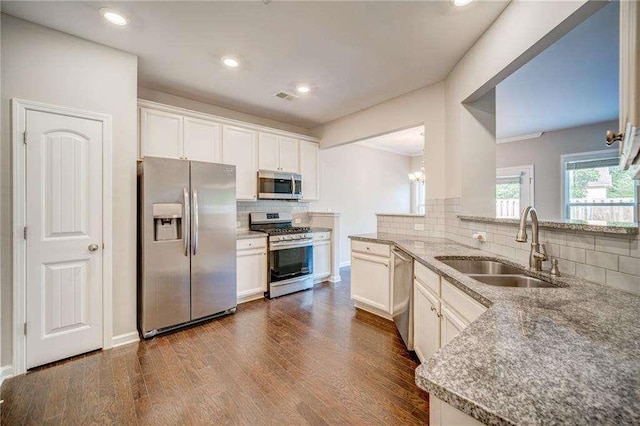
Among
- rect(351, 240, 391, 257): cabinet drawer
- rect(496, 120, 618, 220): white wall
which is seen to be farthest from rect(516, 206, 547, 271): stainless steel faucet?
rect(496, 120, 618, 220): white wall

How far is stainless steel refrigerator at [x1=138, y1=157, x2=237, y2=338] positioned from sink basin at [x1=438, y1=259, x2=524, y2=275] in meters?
2.37

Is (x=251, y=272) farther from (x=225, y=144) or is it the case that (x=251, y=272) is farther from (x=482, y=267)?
(x=482, y=267)

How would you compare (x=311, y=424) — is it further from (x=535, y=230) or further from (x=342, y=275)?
(x=342, y=275)

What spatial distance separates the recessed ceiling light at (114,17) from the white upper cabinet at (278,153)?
6.71ft

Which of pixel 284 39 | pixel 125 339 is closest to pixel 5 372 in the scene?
pixel 125 339

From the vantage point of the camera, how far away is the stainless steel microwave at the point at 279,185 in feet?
13.2

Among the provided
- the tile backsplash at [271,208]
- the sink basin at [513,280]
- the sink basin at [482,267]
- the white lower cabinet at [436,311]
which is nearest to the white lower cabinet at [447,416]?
the white lower cabinet at [436,311]

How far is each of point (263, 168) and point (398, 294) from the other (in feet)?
8.57

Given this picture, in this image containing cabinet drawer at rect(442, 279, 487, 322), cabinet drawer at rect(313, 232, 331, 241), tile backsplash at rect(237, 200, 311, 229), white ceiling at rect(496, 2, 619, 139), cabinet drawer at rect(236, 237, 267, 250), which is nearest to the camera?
cabinet drawer at rect(442, 279, 487, 322)

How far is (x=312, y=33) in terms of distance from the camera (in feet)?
7.60

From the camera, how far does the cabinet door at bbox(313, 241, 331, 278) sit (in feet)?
14.6

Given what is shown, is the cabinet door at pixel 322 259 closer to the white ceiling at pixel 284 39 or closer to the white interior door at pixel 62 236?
the white ceiling at pixel 284 39

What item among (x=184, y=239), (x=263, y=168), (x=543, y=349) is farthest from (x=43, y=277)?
(x=543, y=349)

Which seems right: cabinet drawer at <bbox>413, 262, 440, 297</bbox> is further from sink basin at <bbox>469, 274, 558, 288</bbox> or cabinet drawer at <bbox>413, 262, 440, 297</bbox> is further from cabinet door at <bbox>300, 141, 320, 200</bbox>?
cabinet door at <bbox>300, 141, 320, 200</bbox>
